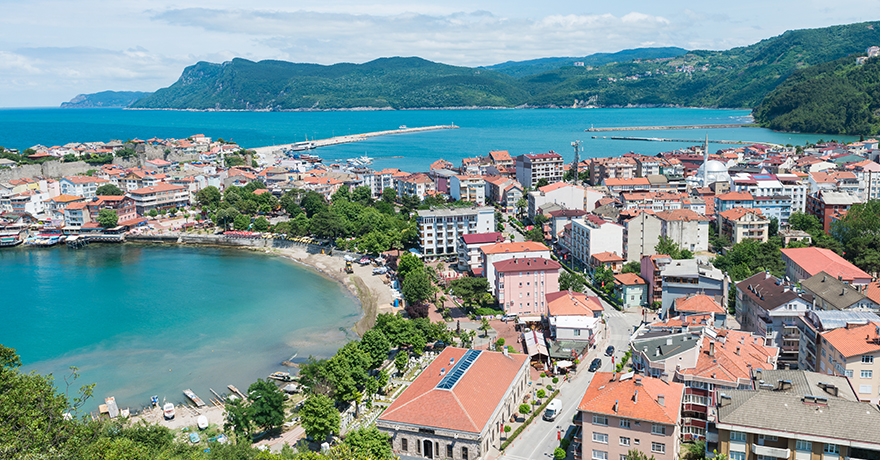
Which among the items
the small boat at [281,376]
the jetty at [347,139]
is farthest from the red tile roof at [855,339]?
the jetty at [347,139]

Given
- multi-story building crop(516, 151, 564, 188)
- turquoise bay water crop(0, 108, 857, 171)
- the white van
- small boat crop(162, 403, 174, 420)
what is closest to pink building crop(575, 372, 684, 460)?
the white van

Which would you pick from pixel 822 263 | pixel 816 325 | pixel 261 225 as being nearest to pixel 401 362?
pixel 816 325

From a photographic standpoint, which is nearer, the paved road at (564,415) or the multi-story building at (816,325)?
the paved road at (564,415)

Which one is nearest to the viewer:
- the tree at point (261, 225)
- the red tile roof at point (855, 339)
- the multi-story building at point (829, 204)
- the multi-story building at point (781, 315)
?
the red tile roof at point (855, 339)

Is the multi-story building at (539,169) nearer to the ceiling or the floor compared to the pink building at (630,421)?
nearer to the ceiling

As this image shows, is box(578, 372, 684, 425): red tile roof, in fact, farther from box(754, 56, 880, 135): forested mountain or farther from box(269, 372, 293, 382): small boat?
box(754, 56, 880, 135): forested mountain

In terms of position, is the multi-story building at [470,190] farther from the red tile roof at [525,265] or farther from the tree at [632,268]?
the red tile roof at [525,265]
